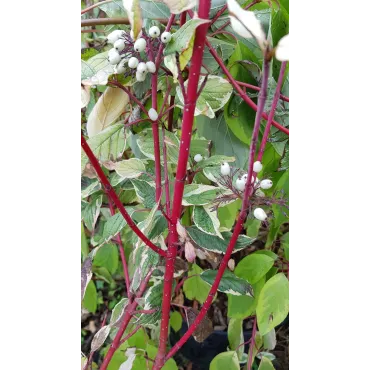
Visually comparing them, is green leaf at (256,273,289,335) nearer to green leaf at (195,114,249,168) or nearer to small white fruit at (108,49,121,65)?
green leaf at (195,114,249,168)

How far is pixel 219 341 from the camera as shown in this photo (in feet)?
1.49

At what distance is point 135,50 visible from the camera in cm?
33

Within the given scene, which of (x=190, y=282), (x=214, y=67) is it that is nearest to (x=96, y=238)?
(x=190, y=282)

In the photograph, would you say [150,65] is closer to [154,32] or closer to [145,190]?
[154,32]

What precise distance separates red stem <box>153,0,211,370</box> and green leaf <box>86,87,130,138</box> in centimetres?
9

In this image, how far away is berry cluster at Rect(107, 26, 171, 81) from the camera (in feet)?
1.04

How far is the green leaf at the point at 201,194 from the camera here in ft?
1.23

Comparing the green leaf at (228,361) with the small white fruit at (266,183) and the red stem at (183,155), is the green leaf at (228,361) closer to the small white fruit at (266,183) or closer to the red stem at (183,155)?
the red stem at (183,155)

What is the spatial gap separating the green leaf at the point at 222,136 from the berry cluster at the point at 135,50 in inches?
3.9

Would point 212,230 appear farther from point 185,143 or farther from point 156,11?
point 156,11

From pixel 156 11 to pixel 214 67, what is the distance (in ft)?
0.23

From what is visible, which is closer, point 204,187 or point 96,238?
point 204,187

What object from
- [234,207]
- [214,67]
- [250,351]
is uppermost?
[214,67]

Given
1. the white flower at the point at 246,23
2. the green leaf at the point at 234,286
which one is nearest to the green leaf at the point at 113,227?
the green leaf at the point at 234,286
